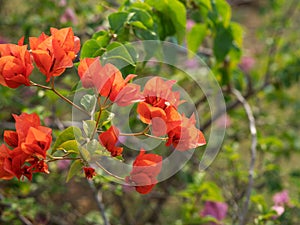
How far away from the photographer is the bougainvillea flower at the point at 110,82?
0.53m

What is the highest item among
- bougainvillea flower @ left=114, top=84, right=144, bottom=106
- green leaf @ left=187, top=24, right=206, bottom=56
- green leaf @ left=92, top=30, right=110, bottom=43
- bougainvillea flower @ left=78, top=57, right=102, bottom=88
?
bougainvillea flower @ left=78, top=57, right=102, bottom=88

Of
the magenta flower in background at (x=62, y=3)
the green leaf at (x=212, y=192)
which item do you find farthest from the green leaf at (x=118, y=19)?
the magenta flower in background at (x=62, y=3)

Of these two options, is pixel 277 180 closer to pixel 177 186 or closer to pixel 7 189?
pixel 177 186

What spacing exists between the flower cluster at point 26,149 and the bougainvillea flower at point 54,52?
0.05 meters

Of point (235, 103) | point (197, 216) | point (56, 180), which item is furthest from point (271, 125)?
point (56, 180)

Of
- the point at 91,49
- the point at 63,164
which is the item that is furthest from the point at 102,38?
the point at 63,164

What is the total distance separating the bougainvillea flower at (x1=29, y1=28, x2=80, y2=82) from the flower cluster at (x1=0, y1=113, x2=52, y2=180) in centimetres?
5

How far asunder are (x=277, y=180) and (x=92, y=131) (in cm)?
88

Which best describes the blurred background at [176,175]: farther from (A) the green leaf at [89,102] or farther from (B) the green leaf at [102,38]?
(A) the green leaf at [89,102]

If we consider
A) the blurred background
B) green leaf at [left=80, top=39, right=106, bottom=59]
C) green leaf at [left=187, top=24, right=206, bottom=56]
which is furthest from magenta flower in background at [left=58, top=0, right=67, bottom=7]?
green leaf at [left=80, top=39, right=106, bottom=59]

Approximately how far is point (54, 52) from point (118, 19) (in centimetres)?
23

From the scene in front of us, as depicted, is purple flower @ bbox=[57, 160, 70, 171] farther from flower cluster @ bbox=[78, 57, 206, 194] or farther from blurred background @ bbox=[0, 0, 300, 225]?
flower cluster @ bbox=[78, 57, 206, 194]

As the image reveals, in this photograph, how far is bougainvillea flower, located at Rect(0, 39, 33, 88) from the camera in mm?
539

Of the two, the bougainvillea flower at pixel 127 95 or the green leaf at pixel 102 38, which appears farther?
the green leaf at pixel 102 38
